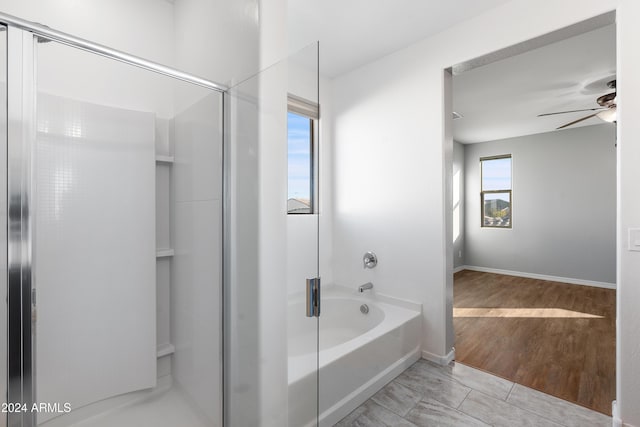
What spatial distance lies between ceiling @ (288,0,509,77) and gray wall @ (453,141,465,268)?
391 centimetres

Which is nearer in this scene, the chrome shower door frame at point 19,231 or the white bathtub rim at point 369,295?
the chrome shower door frame at point 19,231

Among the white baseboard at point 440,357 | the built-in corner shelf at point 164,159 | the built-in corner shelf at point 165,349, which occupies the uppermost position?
the built-in corner shelf at point 164,159

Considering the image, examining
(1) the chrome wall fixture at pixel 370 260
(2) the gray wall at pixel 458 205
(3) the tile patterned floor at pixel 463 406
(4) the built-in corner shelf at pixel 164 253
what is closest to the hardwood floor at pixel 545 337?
(3) the tile patterned floor at pixel 463 406

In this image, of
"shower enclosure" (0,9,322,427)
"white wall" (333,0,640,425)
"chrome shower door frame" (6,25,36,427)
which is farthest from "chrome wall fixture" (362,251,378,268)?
"chrome shower door frame" (6,25,36,427)

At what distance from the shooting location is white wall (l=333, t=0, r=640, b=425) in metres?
1.54

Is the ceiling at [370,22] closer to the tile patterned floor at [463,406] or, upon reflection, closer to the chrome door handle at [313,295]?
the chrome door handle at [313,295]

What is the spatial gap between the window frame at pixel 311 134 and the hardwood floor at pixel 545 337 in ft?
6.80

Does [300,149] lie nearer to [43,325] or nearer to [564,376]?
[43,325]

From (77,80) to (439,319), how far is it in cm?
258

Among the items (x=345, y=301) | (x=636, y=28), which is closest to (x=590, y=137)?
(x=636, y=28)

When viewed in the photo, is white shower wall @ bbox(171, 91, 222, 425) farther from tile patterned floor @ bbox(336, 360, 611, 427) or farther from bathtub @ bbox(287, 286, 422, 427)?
tile patterned floor @ bbox(336, 360, 611, 427)

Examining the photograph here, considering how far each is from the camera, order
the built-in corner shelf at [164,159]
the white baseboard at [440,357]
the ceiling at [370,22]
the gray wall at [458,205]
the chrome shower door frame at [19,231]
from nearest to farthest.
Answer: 1. the chrome shower door frame at [19,231]
2. the built-in corner shelf at [164,159]
3. the ceiling at [370,22]
4. the white baseboard at [440,357]
5. the gray wall at [458,205]

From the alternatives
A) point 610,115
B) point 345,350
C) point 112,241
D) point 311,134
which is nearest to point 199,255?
point 112,241

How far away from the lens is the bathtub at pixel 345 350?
3.89 feet
